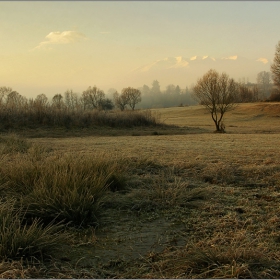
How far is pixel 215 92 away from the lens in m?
31.6

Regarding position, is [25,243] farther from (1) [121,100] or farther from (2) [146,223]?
(1) [121,100]

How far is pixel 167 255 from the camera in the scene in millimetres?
2836

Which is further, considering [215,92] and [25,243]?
[215,92]

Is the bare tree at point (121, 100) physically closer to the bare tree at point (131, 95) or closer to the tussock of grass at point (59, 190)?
the bare tree at point (131, 95)

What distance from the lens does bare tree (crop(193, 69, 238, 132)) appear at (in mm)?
31344

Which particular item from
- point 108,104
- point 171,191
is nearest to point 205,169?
point 171,191

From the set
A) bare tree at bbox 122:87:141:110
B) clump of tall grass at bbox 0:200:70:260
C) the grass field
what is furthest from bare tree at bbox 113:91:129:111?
clump of tall grass at bbox 0:200:70:260

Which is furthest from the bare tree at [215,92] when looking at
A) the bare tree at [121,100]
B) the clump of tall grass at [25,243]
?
the bare tree at [121,100]

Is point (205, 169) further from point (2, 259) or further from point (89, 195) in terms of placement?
point (2, 259)

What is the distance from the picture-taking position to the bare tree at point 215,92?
1234 inches

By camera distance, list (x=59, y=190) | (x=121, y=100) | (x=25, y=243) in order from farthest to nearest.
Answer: (x=121, y=100)
(x=59, y=190)
(x=25, y=243)

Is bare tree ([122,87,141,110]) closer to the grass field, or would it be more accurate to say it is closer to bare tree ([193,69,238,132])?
→ bare tree ([193,69,238,132])

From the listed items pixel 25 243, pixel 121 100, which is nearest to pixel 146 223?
pixel 25 243

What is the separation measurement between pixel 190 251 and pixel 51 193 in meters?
2.10
